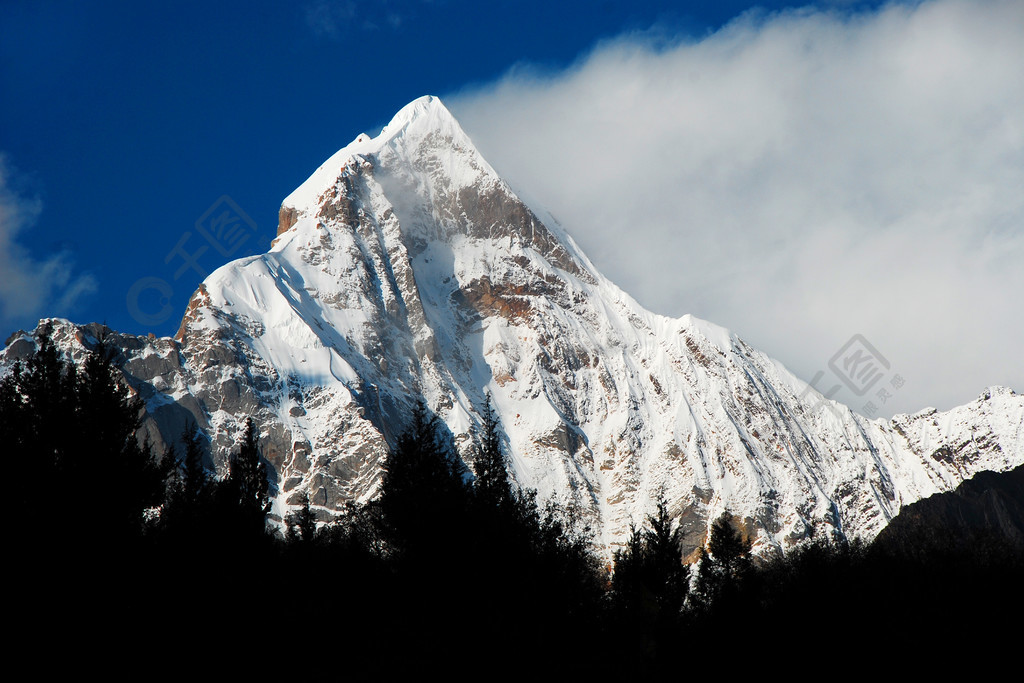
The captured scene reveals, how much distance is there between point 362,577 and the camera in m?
35.3

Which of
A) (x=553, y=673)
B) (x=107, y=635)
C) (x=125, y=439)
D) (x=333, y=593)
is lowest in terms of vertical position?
(x=553, y=673)

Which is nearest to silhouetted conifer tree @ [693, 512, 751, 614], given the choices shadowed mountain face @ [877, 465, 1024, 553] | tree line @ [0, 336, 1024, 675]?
tree line @ [0, 336, 1024, 675]

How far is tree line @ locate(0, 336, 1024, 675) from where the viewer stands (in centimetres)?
2270

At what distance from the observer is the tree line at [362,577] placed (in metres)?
22.7

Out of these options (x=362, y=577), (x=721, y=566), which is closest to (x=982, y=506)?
(x=721, y=566)

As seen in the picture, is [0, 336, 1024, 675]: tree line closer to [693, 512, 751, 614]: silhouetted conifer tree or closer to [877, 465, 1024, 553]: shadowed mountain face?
[693, 512, 751, 614]: silhouetted conifer tree

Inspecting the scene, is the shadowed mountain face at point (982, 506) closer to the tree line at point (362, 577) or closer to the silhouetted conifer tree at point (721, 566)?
the silhouetted conifer tree at point (721, 566)

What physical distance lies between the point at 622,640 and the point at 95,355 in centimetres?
1921

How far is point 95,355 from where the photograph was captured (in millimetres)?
27781

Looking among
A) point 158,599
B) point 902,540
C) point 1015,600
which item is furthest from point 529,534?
point 902,540

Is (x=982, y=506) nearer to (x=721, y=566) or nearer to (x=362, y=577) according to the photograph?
(x=721, y=566)

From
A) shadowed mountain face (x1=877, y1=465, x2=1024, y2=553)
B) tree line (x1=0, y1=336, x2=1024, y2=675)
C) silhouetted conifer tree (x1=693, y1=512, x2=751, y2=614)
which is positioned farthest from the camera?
shadowed mountain face (x1=877, y1=465, x2=1024, y2=553)

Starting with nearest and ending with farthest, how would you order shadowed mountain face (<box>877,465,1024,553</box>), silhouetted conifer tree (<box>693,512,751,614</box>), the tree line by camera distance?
1. the tree line
2. silhouetted conifer tree (<box>693,512,751,614</box>)
3. shadowed mountain face (<box>877,465,1024,553</box>)

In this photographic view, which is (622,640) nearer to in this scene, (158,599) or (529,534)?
(529,534)
